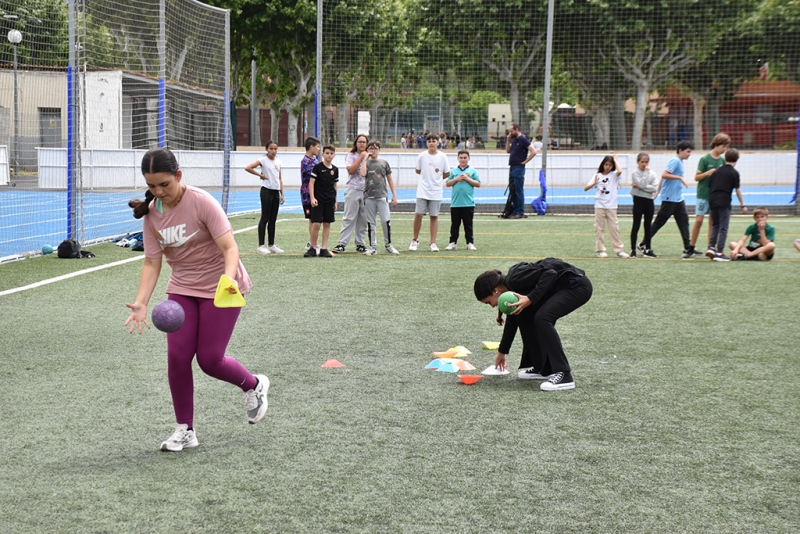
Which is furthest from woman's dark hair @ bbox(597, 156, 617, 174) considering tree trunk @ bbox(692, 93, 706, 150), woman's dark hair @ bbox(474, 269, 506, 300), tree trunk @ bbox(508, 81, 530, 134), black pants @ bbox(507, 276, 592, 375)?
tree trunk @ bbox(692, 93, 706, 150)

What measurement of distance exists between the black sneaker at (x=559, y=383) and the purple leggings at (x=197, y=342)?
243 cm

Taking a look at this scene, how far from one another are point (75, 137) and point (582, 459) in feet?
35.5

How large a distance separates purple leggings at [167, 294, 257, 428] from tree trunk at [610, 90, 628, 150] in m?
24.2

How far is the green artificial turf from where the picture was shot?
3.93 metres

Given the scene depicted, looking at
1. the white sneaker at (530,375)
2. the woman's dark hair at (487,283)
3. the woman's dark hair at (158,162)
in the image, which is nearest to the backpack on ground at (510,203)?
the white sneaker at (530,375)

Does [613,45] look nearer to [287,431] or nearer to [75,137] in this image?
[75,137]

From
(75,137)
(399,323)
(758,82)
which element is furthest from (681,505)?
(758,82)

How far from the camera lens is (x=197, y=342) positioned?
183 inches

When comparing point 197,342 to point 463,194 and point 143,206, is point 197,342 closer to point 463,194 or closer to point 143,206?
point 143,206

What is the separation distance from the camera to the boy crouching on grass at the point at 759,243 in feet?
45.5

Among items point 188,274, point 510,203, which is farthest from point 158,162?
point 510,203

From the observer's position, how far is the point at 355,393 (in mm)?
5980

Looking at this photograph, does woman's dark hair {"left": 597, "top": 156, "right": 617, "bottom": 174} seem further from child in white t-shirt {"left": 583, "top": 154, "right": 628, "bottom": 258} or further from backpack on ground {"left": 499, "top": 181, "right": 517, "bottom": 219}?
backpack on ground {"left": 499, "top": 181, "right": 517, "bottom": 219}

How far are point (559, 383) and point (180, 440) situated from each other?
274cm
